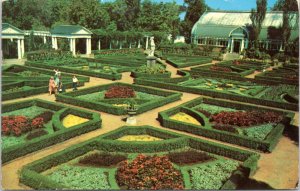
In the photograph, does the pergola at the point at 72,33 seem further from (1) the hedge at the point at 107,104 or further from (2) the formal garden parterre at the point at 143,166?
(2) the formal garden parterre at the point at 143,166

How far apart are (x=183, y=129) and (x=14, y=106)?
11.0 meters

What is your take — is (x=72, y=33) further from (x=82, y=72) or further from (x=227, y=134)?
(x=227, y=134)

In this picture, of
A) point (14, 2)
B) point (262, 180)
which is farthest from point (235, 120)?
point (14, 2)

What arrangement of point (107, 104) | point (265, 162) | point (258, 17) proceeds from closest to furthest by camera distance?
point (265, 162) < point (107, 104) < point (258, 17)

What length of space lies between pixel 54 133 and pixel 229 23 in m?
54.5

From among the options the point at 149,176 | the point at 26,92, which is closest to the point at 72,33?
the point at 26,92

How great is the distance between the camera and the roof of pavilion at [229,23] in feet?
185

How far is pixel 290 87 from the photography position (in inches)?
1131

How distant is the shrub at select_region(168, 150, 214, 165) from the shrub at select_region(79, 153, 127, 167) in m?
2.23

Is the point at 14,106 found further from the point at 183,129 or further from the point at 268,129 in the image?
the point at 268,129

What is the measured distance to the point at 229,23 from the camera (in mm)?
62438

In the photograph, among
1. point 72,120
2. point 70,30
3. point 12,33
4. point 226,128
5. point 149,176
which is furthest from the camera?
point 70,30

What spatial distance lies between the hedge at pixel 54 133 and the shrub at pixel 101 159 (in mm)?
2221

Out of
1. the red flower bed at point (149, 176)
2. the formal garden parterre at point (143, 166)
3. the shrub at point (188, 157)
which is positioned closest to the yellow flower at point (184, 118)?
the formal garden parterre at point (143, 166)
